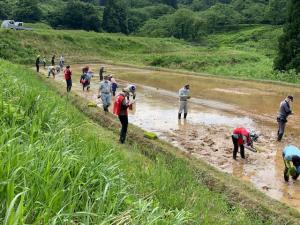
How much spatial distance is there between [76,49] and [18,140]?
1660 inches

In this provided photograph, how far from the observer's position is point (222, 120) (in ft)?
55.9

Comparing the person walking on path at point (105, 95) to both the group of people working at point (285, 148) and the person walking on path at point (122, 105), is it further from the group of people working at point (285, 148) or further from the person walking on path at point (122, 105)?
the person walking on path at point (122, 105)

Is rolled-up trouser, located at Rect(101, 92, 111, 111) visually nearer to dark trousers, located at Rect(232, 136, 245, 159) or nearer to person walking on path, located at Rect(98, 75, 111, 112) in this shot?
person walking on path, located at Rect(98, 75, 111, 112)

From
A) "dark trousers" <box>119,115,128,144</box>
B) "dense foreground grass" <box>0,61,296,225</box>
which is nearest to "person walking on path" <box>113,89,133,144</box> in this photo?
"dark trousers" <box>119,115,128,144</box>

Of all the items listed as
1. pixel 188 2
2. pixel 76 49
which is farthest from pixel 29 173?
pixel 188 2

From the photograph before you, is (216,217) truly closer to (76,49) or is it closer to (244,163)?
(244,163)

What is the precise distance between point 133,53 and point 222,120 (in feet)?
113

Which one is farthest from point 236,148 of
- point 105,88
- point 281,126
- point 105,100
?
point 105,88

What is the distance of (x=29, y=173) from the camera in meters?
4.32

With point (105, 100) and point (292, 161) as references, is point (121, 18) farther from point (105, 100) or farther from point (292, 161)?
point (292, 161)

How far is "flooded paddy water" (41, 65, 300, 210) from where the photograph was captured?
35.2 feet

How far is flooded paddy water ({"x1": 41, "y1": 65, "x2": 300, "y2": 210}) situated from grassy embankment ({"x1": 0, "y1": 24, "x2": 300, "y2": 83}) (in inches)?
291

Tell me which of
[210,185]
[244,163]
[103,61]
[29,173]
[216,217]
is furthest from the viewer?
[103,61]

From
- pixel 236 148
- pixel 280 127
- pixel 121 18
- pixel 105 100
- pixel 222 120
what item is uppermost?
pixel 121 18
